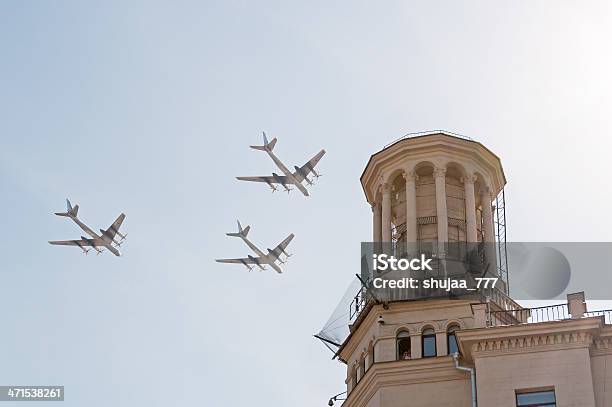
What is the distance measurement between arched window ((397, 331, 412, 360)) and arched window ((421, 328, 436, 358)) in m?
0.59

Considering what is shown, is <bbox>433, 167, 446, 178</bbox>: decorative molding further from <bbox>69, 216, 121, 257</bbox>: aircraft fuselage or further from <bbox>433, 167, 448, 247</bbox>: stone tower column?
<bbox>69, 216, 121, 257</bbox>: aircraft fuselage

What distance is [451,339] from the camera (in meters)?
40.9

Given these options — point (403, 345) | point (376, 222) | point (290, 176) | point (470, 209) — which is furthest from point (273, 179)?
point (403, 345)

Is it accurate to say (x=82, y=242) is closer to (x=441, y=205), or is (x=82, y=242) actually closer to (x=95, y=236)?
(x=95, y=236)

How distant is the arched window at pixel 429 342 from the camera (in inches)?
1610

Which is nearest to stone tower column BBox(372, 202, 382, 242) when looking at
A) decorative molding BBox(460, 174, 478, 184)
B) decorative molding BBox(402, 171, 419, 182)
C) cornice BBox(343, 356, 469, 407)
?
decorative molding BBox(402, 171, 419, 182)

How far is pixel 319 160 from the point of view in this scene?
69562 millimetres

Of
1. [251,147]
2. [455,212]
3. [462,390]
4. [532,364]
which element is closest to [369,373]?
[462,390]

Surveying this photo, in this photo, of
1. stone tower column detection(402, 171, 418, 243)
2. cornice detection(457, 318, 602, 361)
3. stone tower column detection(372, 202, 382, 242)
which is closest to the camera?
cornice detection(457, 318, 602, 361)

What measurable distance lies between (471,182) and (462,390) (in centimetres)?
1106

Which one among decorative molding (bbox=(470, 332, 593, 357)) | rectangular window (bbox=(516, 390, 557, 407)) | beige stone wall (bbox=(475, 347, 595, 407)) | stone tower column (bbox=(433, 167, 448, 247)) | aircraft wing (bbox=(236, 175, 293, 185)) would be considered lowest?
rectangular window (bbox=(516, 390, 557, 407))

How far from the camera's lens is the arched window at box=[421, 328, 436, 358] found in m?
40.9

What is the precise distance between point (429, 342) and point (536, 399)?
→ 643 centimetres

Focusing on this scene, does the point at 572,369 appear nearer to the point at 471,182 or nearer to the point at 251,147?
the point at 471,182
